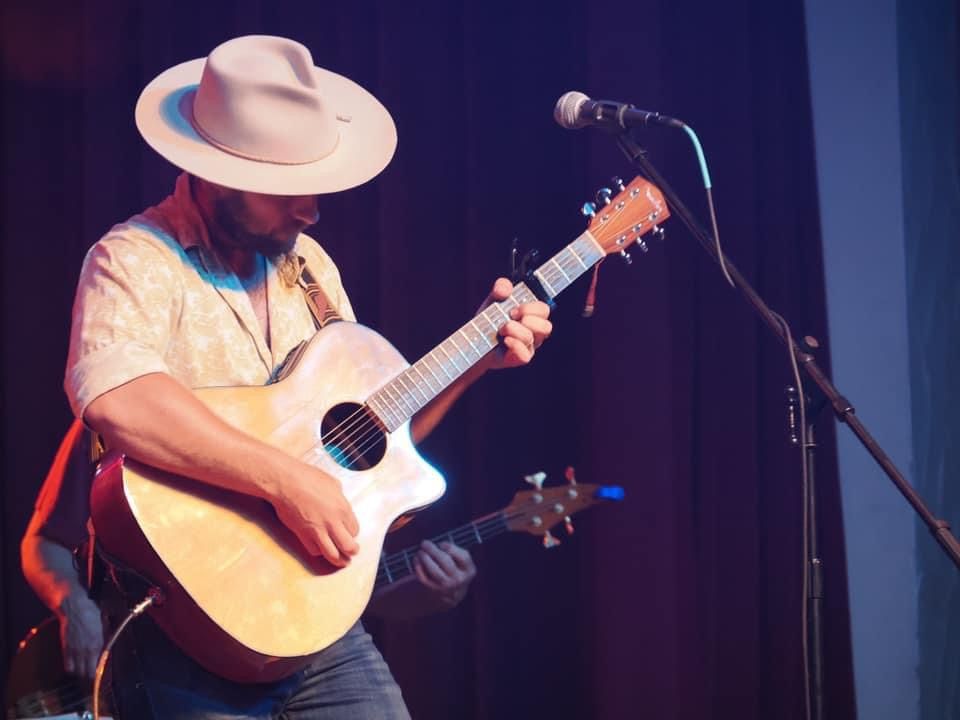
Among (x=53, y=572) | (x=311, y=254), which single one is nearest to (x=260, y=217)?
(x=311, y=254)

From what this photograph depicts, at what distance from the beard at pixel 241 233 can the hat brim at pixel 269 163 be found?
91 mm

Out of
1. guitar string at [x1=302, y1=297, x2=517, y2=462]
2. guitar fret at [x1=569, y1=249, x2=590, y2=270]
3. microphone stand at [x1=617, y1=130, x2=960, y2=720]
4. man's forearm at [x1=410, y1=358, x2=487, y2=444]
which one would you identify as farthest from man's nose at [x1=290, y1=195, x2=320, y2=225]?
microphone stand at [x1=617, y1=130, x2=960, y2=720]

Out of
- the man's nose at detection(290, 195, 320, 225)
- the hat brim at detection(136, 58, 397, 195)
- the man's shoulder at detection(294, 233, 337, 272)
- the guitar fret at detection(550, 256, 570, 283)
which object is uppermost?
the hat brim at detection(136, 58, 397, 195)

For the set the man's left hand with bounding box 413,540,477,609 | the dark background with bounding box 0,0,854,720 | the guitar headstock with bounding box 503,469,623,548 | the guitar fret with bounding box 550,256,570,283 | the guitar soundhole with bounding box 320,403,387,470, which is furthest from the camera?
the dark background with bounding box 0,0,854,720

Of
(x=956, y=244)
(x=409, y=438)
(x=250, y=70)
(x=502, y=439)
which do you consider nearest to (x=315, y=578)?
(x=409, y=438)

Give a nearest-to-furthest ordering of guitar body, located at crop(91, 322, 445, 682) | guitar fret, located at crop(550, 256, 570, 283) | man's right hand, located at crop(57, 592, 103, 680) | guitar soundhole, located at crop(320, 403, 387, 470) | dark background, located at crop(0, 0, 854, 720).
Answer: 1. guitar body, located at crop(91, 322, 445, 682)
2. guitar soundhole, located at crop(320, 403, 387, 470)
3. guitar fret, located at crop(550, 256, 570, 283)
4. man's right hand, located at crop(57, 592, 103, 680)
5. dark background, located at crop(0, 0, 854, 720)

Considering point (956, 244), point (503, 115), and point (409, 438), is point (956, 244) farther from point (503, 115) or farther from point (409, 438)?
point (409, 438)

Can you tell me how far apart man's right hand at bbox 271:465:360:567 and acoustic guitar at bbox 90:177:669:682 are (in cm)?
3

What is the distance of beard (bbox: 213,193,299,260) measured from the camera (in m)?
Answer: 2.12

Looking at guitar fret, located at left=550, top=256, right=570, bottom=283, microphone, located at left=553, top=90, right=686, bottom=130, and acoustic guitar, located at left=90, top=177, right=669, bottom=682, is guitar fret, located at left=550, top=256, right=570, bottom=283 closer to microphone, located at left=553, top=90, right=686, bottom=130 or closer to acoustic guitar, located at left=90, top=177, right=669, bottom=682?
acoustic guitar, located at left=90, top=177, right=669, bottom=682

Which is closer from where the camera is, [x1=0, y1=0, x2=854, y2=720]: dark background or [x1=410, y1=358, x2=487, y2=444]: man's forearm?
[x1=410, y1=358, x2=487, y2=444]: man's forearm

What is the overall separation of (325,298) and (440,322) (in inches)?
42.6

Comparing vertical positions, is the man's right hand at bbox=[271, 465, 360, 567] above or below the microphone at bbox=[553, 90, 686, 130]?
below

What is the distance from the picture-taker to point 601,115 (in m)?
2.17
